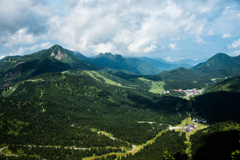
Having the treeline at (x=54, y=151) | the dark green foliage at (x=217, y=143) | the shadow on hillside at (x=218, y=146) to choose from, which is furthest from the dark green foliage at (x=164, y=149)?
the treeline at (x=54, y=151)

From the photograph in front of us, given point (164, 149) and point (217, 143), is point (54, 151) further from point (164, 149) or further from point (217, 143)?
point (217, 143)

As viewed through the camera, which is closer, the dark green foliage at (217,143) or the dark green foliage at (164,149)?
the dark green foliage at (217,143)

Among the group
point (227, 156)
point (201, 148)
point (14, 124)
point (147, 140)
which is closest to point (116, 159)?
point (147, 140)

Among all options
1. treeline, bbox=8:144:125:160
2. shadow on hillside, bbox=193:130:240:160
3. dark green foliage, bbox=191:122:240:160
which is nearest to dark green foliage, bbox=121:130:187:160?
dark green foliage, bbox=191:122:240:160

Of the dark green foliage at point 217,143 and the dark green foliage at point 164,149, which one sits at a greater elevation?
the dark green foliage at point 217,143

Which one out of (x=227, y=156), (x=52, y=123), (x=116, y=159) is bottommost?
(x=116, y=159)

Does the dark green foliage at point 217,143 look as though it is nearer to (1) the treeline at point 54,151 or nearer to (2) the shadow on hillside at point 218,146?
(2) the shadow on hillside at point 218,146

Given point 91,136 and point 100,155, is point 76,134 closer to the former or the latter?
point 91,136
